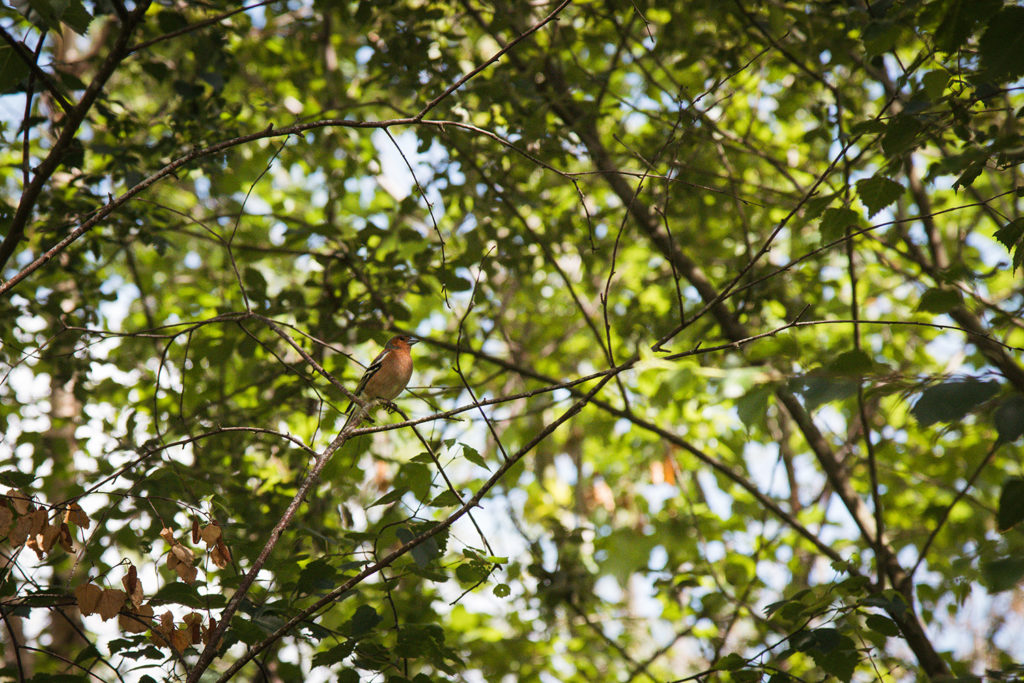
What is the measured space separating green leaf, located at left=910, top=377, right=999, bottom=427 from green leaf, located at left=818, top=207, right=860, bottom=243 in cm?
151

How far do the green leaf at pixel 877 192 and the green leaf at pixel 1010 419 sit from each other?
4.61 ft

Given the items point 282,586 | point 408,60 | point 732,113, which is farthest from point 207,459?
point 732,113

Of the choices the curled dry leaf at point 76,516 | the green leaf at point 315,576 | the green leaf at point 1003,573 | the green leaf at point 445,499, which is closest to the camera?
the green leaf at point 1003,573

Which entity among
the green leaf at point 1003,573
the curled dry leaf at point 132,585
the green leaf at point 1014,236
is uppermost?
the green leaf at point 1014,236

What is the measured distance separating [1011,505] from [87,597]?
2.51 m

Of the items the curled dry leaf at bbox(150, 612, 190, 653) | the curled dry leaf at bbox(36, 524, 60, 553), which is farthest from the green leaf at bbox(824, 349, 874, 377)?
the curled dry leaf at bbox(36, 524, 60, 553)

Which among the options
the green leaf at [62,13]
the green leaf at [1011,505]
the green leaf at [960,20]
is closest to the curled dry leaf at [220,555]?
the green leaf at [62,13]

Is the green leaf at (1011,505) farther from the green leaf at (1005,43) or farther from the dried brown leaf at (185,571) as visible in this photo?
the dried brown leaf at (185,571)

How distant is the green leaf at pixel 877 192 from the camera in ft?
10.1

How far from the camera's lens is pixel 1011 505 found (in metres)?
1.80

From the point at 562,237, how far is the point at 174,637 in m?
3.92

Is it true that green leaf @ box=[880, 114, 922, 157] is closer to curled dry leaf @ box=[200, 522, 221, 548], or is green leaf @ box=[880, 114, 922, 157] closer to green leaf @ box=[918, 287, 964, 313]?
green leaf @ box=[918, 287, 964, 313]

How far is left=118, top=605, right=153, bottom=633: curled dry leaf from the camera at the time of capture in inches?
97.5

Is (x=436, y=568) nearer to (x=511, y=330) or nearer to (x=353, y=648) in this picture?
(x=353, y=648)
